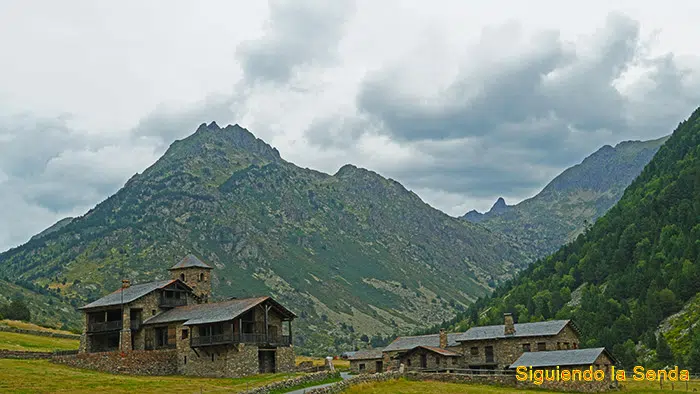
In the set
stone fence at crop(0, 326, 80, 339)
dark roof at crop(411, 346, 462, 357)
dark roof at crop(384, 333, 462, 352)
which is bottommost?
dark roof at crop(411, 346, 462, 357)

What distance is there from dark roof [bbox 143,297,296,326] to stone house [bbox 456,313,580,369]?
24.9 m

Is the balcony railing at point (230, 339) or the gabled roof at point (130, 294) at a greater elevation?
the gabled roof at point (130, 294)

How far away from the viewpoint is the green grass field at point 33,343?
87075mm

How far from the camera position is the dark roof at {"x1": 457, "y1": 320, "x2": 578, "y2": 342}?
89.2m

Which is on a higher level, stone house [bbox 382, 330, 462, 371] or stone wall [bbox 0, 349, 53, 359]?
stone wall [bbox 0, 349, 53, 359]

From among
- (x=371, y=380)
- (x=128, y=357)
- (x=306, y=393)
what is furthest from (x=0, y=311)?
(x=306, y=393)

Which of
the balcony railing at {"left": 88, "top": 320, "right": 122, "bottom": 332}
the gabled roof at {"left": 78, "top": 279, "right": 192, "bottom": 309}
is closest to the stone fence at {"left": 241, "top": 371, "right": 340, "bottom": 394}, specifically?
the gabled roof at {"left": 78, "top": 279, "right": 192, "bottom": 309}

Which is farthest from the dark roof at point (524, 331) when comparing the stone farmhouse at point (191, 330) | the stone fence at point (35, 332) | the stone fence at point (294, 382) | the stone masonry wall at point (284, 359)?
the stone fence at point (35, 332)

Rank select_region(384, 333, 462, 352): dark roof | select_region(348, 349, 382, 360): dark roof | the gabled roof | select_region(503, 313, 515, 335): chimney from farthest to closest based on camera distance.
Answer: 1. select_region(348, 349, 382, 360): dark roof
2. select_region(384, 333, 462, 352): dark roof
3. select_region(503, 313, 515, 335): chimney
4. the gabled roof

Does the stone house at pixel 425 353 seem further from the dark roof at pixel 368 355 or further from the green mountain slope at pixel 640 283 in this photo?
the green mountain slope at pixel 640 283

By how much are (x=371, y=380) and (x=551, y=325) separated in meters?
34.0

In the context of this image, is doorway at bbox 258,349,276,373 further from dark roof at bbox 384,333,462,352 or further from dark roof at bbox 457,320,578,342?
dark roof at bbox 457,320,578,342

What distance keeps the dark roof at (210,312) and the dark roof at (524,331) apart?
25244 millimetres

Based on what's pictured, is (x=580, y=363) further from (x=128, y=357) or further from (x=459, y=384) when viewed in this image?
(x=128, y=357)
